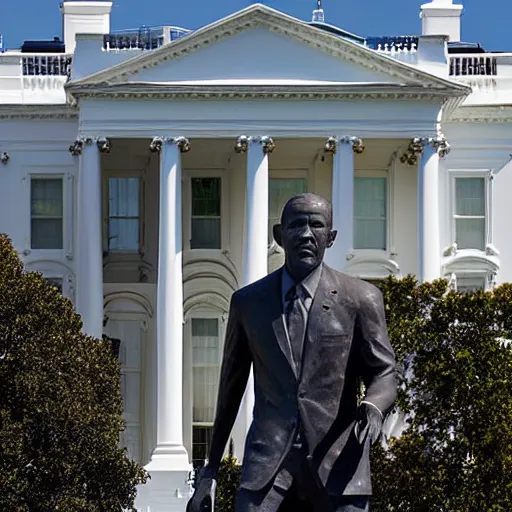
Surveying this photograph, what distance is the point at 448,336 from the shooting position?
37312 mm

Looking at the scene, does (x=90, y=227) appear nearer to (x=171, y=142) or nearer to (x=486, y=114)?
(x=171, y=142)

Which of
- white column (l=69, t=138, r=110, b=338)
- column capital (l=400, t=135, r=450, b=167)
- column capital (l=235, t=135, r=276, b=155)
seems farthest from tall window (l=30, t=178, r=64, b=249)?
column capital (l=400, t=135, r=450, b=167)

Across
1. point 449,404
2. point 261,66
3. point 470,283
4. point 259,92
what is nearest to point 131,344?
point 259,92

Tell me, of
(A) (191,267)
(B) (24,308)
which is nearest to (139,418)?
(A) (191,267)

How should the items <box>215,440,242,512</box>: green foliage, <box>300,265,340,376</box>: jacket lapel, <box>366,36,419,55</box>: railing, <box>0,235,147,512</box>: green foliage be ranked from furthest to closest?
1. <box>366,36,419,55</box>: railing
2. <box>0,235,147,512</box>: green foliage
3. <box>215,440,242,512</box>: green foliage
4. <box>300,265,340,376</box>: jacket lapel

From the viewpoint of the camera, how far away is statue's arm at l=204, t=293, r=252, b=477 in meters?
11.2

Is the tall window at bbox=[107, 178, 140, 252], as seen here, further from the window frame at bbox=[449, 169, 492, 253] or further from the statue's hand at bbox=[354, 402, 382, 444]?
the statue's hand at bbox=[354, 402, 382, 444]

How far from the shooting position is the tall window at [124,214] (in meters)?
57.6

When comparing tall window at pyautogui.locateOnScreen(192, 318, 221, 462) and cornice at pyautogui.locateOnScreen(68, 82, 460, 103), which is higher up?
cornice at pyautogui.locateOnScreen(68, 82, 460, 103)

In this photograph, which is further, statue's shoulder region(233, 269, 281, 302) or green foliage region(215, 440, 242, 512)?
green foliage region(215, 440, 242, 512)

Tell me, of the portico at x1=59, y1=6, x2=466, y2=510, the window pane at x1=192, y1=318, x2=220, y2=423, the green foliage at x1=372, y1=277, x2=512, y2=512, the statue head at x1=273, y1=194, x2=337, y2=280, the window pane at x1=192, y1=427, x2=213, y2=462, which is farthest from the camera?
the window pane at x1=192, y1=318, x2=220, y2=423

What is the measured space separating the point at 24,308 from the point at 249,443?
93.6 ft

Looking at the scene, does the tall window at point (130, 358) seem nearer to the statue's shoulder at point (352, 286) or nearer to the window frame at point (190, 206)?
the window frame at point (190, 206)

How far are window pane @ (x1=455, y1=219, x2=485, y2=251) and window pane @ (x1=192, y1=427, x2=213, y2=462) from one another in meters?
8.56
